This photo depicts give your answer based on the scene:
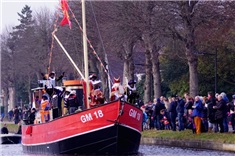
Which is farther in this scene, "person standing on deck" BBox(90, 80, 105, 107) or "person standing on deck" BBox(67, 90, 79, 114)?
"person standing on deck" BBox(67, 90, 79, 114)

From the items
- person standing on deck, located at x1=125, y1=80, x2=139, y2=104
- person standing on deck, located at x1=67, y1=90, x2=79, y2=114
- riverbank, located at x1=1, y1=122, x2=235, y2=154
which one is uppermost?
person standing on deck, located at x1=125, y1=80, x2=139, y2=104

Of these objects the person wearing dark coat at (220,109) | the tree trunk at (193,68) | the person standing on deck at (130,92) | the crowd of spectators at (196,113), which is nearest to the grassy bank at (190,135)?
the crowd of spectators at (196,113)

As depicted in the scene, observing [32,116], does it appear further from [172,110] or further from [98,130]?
[98,130]

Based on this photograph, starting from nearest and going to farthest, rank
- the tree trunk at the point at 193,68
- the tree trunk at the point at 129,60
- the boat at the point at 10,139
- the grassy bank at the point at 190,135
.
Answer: the grassy bank at the point at 190,135 < the tree trunk at the point at 193,68 < the boat at the point at 10,139 < the tree trunk at the point at 129,60

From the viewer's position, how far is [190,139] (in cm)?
3369

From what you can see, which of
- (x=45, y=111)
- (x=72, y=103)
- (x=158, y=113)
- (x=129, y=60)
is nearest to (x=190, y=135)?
(x=158, y=113)

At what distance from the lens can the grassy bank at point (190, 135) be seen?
102 ft

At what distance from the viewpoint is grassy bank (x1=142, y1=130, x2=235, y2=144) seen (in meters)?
31.0

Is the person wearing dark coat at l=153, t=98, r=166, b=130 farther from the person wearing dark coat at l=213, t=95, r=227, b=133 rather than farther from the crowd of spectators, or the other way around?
the person wearing dark coat at l=213, t=95, r=227, b=133

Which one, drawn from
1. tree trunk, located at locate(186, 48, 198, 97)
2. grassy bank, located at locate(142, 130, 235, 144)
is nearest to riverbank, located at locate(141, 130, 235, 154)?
grassy bank, located at locate(142, 130, 235, 144)

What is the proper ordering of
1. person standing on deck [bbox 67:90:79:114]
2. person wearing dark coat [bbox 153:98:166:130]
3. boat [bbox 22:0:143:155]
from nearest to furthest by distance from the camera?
boat [bbox 22:0:143:155]
person standing on deck [bbox 67:90:79:114]
person wearing dark coat [bbox 153:98:166:130]

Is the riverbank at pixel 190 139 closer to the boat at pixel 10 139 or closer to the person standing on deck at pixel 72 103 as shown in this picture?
the person standing on deck at pixel 72 103

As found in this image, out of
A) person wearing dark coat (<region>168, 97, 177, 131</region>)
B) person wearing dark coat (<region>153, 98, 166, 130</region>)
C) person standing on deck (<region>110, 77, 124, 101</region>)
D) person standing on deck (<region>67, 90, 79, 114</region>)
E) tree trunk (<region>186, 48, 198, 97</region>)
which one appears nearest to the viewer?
person standing on deck (<region>110, 77, 124, 101</region>)

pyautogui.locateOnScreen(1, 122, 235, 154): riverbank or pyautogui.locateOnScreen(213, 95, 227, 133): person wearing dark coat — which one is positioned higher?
pyautogui.locateOnScreen(213, 95, 227, 133): person wearing dark coat
